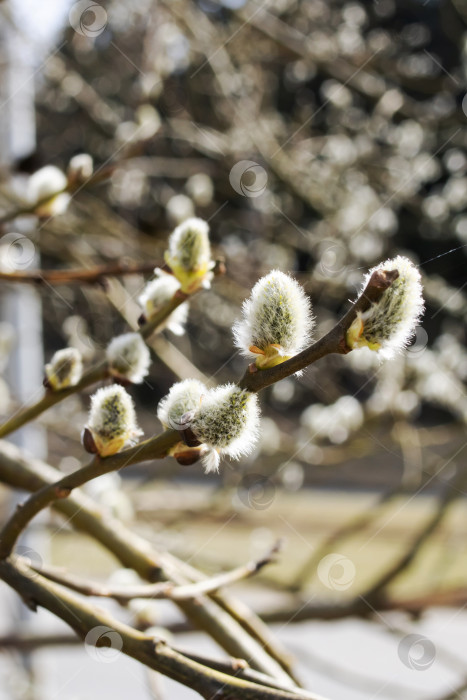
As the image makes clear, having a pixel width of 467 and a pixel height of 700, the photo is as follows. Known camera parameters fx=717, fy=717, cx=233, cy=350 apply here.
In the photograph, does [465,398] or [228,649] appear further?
[465,398]

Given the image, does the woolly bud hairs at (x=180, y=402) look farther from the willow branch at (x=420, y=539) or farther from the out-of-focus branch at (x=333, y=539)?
the out-of-focus branch at (x=333, y=539)

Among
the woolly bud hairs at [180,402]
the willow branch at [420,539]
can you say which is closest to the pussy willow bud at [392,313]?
A: the woolly bud hairs at [180,402]

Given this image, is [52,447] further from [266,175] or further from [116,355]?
[116,355]

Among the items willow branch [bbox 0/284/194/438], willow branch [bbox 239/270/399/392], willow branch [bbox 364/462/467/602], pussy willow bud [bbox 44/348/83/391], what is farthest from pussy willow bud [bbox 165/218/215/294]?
willow branch [bbox 364/462/467/602]

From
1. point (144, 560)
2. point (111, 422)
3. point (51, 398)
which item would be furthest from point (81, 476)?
point (144, 560)

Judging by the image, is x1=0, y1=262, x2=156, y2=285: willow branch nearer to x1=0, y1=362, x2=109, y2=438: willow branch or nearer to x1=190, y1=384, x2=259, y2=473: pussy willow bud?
x1=0, y1=362, x2=109, y2=438: willow branch

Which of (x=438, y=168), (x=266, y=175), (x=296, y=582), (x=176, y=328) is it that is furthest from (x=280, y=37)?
(x=176, y=328)
